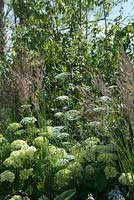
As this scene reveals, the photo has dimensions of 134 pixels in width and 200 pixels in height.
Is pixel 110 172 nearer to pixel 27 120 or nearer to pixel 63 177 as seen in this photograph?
pixel 63 177

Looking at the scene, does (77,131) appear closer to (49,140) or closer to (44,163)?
(49,140)

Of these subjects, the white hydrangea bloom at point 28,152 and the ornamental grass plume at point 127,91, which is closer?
the ornamental grass plume at point 127,91

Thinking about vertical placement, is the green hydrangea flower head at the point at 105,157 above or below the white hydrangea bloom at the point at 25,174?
above

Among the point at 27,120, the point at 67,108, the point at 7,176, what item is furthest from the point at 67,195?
the point at 67,108

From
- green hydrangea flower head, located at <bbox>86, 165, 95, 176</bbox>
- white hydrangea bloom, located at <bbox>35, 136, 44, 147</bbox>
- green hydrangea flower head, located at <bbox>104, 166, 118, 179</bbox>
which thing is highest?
white hydrangea bloom, located at <bbox>35, 136, 44, 147</bbox>

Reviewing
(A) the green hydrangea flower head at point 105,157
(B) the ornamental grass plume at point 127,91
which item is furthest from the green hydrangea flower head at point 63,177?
(B) the ornamental grass plume at point 127,91

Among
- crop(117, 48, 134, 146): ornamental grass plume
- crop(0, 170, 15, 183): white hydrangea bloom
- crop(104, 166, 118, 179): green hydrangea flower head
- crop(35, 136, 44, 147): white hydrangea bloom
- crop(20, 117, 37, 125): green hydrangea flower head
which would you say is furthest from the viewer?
crop(20, 117, 37, 125): green hydrangea flower head

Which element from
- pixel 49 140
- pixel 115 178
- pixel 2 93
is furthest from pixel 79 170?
pixel 2 93

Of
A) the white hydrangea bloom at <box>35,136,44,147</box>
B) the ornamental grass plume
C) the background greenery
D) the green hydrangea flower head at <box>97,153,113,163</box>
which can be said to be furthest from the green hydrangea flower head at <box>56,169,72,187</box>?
the ornamental grass plume

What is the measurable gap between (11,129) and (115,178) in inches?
41.5

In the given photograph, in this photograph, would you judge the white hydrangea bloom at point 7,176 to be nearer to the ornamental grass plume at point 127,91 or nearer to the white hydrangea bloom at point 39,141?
the white hydrangea bloom at point 39,141

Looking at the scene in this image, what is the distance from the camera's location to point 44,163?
10.4 feet

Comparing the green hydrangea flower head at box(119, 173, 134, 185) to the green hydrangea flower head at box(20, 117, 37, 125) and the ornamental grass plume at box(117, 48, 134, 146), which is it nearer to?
the ornamental grass plume at box(117, 48, 134, 146)

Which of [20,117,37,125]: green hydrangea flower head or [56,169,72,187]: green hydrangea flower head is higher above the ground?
[20,117,37,125]: green hydrangea flower head
